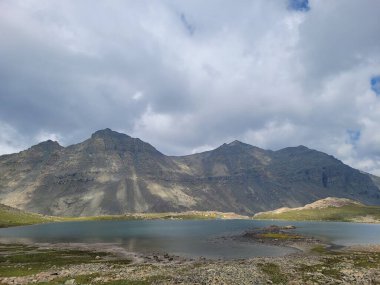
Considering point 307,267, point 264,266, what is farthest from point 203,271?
point 307,267

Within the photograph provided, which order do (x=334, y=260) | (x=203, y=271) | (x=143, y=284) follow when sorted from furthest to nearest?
(x=334, y=260), (x=203, y=271), (x=143, y=284)

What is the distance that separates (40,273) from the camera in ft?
195

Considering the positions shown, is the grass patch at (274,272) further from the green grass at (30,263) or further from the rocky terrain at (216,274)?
the green grass at (30,263)

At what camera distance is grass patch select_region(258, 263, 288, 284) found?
172 feet

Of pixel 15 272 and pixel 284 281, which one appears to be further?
pixel 15 272

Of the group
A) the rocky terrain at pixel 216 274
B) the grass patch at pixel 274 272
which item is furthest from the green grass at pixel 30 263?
the grass patch at pixel 274 272

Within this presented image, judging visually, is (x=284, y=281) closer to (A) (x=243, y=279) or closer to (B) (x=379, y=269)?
(A) (x=243, y=279)


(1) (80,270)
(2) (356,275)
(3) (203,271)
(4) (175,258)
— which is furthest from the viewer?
(4) (175,258)

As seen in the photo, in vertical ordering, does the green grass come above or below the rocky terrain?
below

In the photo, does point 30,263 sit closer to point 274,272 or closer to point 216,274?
point 216,274

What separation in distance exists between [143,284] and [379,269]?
42305mm

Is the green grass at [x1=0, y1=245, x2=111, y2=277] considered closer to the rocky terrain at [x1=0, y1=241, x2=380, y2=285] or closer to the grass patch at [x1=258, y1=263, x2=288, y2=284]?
the rocky terrain at [x1=0, y1=241, x2=380, y2=285]

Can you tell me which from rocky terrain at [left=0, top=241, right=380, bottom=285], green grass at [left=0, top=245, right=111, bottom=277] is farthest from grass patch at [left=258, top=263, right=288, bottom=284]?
green grass at [left=0, top=245, right=111, bottom=277]

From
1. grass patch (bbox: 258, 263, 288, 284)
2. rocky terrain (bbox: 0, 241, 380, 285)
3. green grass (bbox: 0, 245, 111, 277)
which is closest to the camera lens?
rocky terrain (bbox: 0, 241, 380, 285)
